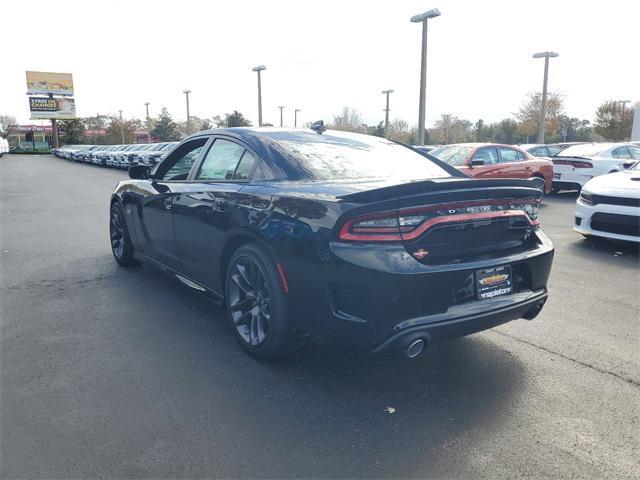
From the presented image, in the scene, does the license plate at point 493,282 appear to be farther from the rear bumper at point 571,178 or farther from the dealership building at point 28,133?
the dealership building at point 28,133

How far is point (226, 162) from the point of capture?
399 centimetres

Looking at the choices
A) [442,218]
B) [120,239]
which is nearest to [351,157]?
[442,218]

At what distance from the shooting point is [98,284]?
5262mm

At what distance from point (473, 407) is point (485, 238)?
97 cm

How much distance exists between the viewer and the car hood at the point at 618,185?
661cm

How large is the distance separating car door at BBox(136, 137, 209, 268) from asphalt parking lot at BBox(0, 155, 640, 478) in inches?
19.3

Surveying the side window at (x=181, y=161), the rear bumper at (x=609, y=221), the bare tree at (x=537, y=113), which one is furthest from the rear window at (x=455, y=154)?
the bare tree at (x=537, y=113)

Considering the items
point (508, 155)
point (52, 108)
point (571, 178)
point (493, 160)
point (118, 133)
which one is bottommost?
point (571, 178)

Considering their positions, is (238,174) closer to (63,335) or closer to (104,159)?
(63,335)

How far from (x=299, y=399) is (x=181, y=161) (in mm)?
2750

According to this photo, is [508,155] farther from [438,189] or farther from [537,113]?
[537,113]

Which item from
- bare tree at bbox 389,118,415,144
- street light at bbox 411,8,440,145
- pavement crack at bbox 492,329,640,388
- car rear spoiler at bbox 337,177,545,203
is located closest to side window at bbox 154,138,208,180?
car rear spoiler at bbox 337,177,545,203

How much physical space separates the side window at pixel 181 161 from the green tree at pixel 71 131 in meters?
90.3

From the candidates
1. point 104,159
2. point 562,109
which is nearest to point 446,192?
point 104,159
